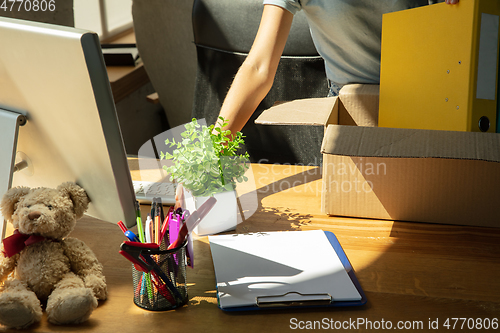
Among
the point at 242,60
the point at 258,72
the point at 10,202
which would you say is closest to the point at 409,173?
the point at 258,72

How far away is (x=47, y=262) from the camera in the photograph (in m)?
0.64

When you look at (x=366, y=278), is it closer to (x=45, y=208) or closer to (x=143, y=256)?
(x=143, y=256)

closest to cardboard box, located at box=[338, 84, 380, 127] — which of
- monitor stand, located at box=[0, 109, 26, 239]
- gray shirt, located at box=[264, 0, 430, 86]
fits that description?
gray shirt, located at box=[264, 0, 430, 86]

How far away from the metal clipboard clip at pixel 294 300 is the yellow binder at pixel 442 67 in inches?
21.6

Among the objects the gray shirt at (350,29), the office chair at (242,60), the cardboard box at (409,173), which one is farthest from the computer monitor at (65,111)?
the office chair at (242,60)

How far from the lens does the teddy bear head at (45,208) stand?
2.07 ft

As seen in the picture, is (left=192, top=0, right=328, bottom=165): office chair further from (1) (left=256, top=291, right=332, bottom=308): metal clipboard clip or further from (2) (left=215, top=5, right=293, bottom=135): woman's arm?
(1) (left=256, top=291, right=332, bottom=308): metal clipboard clip

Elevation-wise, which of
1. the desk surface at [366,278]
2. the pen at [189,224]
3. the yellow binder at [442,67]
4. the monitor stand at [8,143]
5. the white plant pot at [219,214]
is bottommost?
the desk surface at [366,278]

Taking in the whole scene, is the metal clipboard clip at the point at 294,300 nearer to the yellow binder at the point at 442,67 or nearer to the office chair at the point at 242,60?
the yellow binder at the point at 442,67

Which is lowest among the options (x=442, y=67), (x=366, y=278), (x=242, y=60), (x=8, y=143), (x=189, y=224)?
(x=366, y=278)

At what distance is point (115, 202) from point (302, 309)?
34cm

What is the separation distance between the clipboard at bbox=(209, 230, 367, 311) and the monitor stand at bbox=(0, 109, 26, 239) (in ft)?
1.26

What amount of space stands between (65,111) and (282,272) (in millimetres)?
431

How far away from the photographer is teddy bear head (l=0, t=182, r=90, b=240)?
63cm
